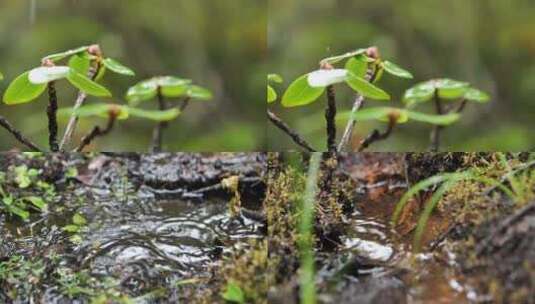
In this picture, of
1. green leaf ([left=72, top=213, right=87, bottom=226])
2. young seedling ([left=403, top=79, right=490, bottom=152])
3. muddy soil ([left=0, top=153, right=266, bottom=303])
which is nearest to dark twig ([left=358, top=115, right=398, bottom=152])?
young seedling ([left=403, top=79, right=490, bottom=152])

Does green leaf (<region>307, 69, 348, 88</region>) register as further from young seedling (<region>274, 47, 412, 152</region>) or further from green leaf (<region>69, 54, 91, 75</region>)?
green leaf (<region>69, 54, 91, 75</region>)

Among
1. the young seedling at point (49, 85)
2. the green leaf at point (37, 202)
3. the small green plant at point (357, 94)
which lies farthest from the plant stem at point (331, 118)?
the green leaf at point (37, 202)

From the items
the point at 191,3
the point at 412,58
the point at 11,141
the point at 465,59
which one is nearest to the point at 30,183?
the point at 11,141

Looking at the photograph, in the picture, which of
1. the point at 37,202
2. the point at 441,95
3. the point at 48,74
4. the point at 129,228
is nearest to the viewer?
the point at 48,74

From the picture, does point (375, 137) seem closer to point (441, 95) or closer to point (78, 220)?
point (441, 95)

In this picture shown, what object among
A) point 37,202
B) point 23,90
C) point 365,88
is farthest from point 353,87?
point 37,202

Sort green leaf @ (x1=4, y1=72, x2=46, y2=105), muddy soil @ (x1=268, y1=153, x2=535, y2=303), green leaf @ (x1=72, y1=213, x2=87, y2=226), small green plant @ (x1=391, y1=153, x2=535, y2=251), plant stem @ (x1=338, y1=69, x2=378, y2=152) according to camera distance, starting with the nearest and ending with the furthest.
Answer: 1. muddy soil @ (x1=268, y1=153, x2=535, y2=303)
2. small green plant @ (x1=391, y1=153, x2=535, y2=251)
3. green leaf @ (x1=4, y1=72, x2=46, y2=105)
4. plant stem @ (x1=338, y1=69, x2=378, y2=152)
5. green leaf @ (x1=72, y1=213, x2=87, y2=226)

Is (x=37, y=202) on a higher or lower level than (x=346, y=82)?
lower
